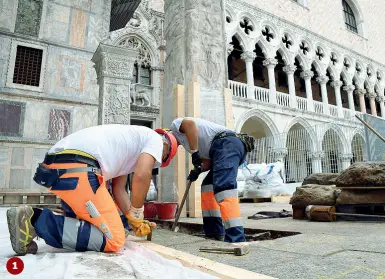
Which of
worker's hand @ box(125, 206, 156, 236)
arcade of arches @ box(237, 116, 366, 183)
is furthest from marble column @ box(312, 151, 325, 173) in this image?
worker's hand @ box(125, 206, 156, 236)

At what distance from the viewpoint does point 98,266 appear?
154 centimetres

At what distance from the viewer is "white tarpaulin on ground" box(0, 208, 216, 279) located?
1381 mm

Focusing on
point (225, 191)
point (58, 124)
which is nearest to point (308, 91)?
point (58, 124)

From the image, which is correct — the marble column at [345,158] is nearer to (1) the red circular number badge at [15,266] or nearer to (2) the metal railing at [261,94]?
(2) the metal railing at [261,94]

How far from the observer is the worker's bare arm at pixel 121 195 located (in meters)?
2.56

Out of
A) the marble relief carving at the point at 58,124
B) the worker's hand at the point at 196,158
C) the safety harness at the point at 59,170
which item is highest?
the marble relief carving at the point at 58,124

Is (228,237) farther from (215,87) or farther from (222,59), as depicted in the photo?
(222,59)

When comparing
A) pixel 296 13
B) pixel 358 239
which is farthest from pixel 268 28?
pixel 358 239

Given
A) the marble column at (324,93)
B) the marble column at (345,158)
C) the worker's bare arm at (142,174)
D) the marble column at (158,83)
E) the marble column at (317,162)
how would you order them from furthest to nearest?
the marble column at (324,93)
the marble column at (345,158)
the marble column at (317,162)
the marble column at (158,83)
the worker's bare arm at (142,174)

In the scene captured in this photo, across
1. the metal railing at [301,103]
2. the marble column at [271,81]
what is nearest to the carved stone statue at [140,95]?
the marble column at [271,81]

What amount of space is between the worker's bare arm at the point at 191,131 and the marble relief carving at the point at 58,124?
26.2 feet

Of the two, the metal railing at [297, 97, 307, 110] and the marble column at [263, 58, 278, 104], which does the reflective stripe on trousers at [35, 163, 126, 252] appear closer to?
the marble column at [263, 58, 278, 104]

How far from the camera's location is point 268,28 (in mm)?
17047

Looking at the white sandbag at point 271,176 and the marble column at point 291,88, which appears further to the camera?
the marble column at point 291,88
